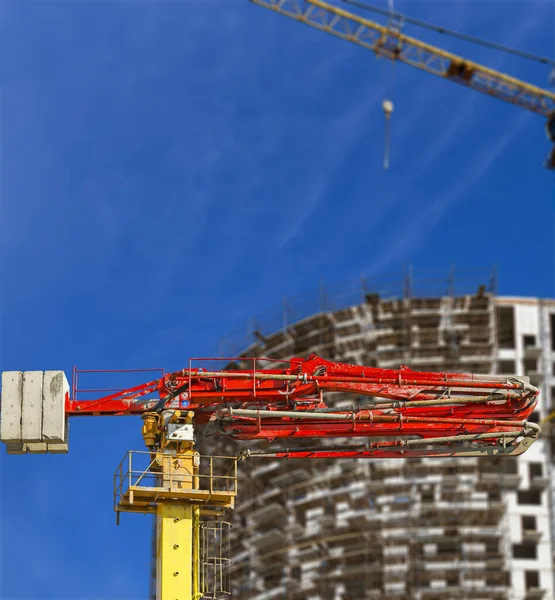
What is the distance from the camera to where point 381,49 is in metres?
144

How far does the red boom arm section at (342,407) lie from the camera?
52.8 m

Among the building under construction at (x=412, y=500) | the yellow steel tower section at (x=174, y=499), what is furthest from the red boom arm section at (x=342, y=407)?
the building under construction at (x=412, y=500)

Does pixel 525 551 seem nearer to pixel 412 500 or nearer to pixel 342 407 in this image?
pixel 412 500

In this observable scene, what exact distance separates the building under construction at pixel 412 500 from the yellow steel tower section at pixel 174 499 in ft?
171

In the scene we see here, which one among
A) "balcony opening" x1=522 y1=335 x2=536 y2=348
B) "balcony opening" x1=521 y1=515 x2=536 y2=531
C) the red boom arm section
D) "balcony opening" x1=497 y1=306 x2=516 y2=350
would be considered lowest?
"balcony opening" x1=521 y1=515 x2=536 y2=531

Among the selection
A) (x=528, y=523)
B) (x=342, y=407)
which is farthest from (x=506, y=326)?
(x=342, y=407)

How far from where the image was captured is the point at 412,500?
10862 cm

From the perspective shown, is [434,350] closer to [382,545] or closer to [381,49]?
[382,545]

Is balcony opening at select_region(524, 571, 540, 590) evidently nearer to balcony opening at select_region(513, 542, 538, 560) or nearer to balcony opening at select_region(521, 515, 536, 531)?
balcony opening at select_region(513, 542, 538, 560)

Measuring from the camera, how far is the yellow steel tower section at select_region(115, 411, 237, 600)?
50.0 m

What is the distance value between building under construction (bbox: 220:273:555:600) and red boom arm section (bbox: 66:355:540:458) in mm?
47078

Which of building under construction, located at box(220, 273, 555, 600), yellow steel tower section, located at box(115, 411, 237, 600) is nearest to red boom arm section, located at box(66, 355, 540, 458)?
yellow steel tower section, located at box(115, 411, 237, 600)

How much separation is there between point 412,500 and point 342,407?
56.1 metres

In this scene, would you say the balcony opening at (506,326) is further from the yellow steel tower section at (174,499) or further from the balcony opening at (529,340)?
the yellow steel tower section at (174,499)
